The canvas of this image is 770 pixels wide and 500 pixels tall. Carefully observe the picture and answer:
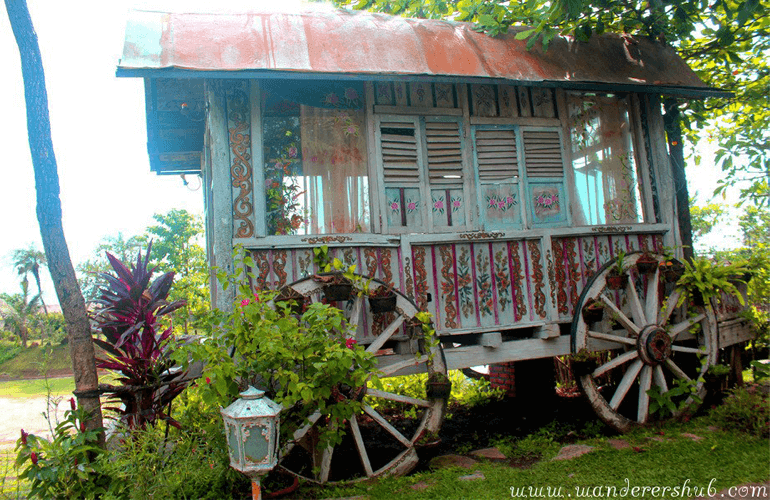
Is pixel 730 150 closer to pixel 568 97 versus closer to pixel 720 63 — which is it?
pixel 720 63

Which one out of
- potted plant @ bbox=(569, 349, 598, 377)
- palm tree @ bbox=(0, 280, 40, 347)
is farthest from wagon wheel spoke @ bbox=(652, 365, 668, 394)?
palm tree @ bbox=(0, 280, 40, 347)

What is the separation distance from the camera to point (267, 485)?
4406mm

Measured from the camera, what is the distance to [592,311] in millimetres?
5453

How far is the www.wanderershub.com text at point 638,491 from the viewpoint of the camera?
3994 millimetres

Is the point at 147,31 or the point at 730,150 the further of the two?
the point at 730,150

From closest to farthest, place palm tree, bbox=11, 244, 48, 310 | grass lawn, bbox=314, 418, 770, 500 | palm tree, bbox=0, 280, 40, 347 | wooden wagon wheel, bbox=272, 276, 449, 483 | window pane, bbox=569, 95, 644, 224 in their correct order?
grass lawn, bbox=314, 418, 770, 500
wooden wagon wheel, bbox=272, 276, 449, 483
window pane, bbox=569, 95, 644, 224
palm tree, bbox=0, 280, 40, 347
palm tree, bbox=11, 244, 48, 310

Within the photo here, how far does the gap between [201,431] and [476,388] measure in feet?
16.5

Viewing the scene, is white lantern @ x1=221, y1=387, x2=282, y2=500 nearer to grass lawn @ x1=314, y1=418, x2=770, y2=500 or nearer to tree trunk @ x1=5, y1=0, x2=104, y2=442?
grass lawn @ x1=314, y1=418, x2=770, y2=500

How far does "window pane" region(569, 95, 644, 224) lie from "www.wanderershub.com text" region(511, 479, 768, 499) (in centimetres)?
288

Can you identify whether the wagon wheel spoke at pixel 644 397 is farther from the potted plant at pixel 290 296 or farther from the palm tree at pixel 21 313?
the palm tree at pixel 21 313

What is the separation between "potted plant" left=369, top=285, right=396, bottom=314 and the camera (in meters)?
4.73

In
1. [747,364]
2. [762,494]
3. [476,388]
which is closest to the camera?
[762,494]

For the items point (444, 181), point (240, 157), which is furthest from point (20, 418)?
point (444, 181)

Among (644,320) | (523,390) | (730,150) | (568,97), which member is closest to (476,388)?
(523,390)
